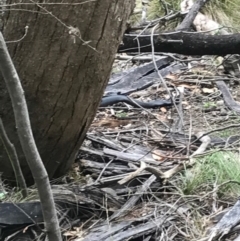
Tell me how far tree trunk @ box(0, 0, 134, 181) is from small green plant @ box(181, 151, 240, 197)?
0.64 meters

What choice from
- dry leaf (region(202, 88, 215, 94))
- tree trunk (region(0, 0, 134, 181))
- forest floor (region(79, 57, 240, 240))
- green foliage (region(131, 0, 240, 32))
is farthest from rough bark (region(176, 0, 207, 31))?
green foliage (region(131, 0, 240, 32))

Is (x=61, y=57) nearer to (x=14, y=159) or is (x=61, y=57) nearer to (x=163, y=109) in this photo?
(x=14, y=159)

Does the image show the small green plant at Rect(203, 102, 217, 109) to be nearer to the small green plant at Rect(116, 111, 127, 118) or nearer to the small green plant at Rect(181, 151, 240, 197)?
the small green plant at Rect(116, 111, 127, 118)

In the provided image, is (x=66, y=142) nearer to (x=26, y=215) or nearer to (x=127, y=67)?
(x=26, y=215)

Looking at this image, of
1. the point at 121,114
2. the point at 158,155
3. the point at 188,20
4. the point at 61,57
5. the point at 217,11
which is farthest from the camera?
the point at 217,11

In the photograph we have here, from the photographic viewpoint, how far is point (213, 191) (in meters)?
2.93

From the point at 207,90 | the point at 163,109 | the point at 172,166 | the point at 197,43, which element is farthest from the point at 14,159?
the point at 207,90

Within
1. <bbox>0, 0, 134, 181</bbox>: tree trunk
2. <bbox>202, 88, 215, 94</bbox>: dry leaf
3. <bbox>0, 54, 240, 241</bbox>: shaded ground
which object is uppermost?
<bbox>0, 0, 134, 181</bbox>: tree trunk

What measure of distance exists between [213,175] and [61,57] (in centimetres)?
108

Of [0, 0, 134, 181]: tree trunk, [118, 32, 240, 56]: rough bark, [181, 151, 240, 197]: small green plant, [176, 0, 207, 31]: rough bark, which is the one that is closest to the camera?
[0, 0, 134, 181]: tree trunk

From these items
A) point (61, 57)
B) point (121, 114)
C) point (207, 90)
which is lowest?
point (121, 114)

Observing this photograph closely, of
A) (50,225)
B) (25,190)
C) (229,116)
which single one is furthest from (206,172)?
(229,116)

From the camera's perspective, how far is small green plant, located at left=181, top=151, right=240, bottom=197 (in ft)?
9.84

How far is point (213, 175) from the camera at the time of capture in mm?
3092
